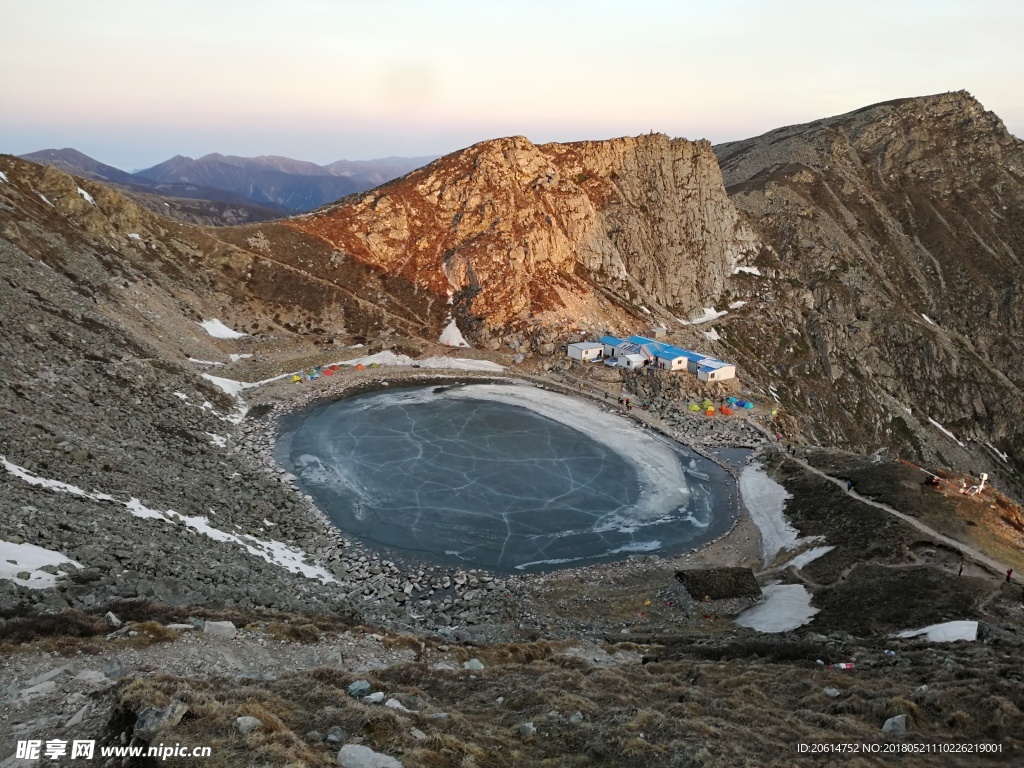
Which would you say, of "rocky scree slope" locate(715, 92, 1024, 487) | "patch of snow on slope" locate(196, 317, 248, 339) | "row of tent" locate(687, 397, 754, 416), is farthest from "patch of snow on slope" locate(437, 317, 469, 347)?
"rocky scree slope" locate(715, 92, 1024, 487)

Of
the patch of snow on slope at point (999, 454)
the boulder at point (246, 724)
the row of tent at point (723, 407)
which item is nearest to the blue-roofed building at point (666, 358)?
the row of tent at point (723, 407)

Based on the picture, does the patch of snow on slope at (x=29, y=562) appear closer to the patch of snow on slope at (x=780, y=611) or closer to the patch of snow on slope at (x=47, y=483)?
the patch of snow on slope at (x=47, y=483)

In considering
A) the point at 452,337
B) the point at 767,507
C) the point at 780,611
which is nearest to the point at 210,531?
the point at 780,611

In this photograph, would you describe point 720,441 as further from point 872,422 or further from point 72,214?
point 72,214

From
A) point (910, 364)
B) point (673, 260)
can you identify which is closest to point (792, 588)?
point (673, 260)

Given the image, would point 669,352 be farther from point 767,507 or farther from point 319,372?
point 319,372
